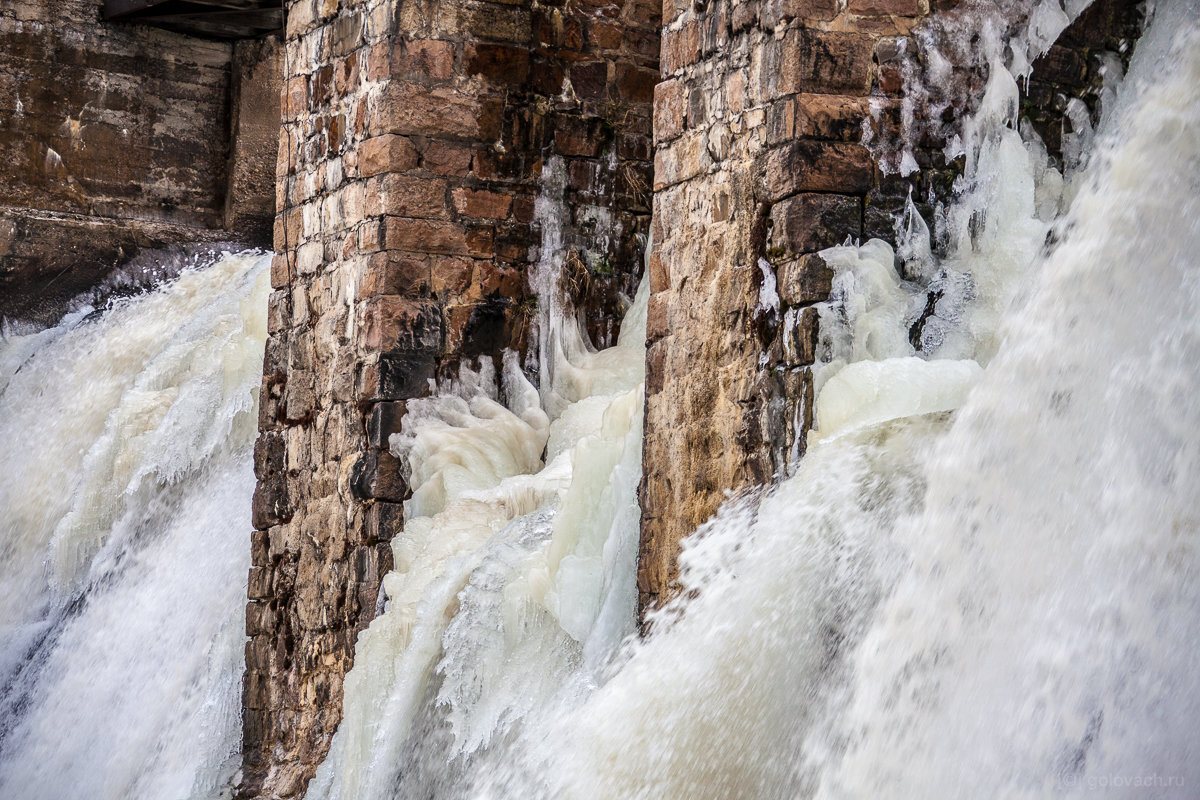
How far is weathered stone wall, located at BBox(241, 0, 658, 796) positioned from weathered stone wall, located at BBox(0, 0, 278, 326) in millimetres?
3233

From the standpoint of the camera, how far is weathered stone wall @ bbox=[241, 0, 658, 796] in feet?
15.6

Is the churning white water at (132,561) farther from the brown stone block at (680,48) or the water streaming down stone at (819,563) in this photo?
the brown stone block at (680,48)

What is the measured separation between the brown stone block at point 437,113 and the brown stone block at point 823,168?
1.69m

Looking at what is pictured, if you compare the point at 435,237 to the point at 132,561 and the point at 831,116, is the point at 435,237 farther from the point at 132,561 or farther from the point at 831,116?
the point at 132,561

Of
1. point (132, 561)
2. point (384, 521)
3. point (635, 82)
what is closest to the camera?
point (384, 521)

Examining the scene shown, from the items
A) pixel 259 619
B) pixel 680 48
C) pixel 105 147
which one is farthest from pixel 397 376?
pixel 105 147

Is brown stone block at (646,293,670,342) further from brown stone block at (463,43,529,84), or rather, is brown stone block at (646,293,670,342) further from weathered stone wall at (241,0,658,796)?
brown stone block at (463,43,529,84)

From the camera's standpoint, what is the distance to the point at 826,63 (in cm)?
339

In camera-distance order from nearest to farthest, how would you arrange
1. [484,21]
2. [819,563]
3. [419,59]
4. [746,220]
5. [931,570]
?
1. [931,570]
2. [819,563]
3. [746,220]
4. [419,59]
5. [484,21]

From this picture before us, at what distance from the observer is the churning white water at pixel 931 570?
6.57ft

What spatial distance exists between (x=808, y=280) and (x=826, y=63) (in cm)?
47

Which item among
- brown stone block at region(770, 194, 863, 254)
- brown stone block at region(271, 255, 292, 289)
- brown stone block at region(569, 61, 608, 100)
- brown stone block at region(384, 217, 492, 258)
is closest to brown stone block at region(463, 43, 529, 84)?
brown stone block at region(569, 61, 608, 100)

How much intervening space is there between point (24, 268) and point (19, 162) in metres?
0.61

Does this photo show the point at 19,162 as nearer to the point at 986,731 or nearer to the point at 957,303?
the point at 957,303
